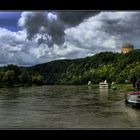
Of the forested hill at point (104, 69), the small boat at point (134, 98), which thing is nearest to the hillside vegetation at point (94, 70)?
the forested hill at point (104, 69)

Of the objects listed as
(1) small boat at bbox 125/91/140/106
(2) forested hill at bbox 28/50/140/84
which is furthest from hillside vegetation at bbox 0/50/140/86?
(1) small boat at bbox 125/91/140/106

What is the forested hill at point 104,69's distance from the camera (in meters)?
19.8

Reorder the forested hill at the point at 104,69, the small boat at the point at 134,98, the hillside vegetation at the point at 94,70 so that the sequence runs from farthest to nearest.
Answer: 1. the forested hill at the point at 104,69
2. the hillside vegetation at the point at 94,70
3. the small boat at the point at 134,98

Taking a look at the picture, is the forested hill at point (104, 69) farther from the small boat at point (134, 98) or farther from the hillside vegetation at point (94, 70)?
the small boat at point (134, 98)

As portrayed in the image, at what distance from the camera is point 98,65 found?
24062mm

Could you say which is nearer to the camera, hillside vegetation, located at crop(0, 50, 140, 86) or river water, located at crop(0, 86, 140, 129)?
river water, located at crop(0, 86, 140, 129)

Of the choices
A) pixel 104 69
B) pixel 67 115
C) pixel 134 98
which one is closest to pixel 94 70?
pixel 104 69

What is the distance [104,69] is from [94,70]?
0.67 meters

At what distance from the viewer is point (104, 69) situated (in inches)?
966

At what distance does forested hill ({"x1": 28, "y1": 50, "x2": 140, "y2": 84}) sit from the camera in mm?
19797

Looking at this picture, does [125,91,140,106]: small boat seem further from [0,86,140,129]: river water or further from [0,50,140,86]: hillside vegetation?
[0,50,140,86]: hillside vegetation

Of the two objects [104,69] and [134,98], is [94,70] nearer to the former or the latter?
[104,69]
